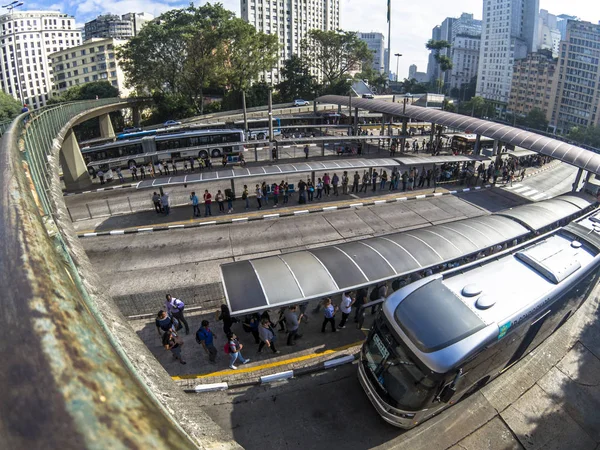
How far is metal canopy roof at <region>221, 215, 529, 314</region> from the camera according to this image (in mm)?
11422

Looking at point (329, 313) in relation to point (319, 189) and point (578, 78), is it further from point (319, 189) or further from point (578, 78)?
point (578, 78)

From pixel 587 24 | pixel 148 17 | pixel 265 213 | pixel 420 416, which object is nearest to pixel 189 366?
pixel 420 416

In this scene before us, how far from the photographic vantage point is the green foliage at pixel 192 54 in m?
54.0

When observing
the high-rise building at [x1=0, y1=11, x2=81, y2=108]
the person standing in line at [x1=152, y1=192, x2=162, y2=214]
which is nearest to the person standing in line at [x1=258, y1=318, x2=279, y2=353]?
the person standing in line at [x1=152, y1=192, x2=162, y2=214]

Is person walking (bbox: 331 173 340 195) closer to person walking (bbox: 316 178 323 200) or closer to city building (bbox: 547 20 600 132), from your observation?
person walking (bbox: 316 178 323 200)

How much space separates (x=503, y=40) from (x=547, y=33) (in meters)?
50.4

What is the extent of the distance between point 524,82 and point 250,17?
89246 millimetres

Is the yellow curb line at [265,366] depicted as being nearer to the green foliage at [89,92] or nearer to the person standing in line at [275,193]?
the person standing in line at [275,193]

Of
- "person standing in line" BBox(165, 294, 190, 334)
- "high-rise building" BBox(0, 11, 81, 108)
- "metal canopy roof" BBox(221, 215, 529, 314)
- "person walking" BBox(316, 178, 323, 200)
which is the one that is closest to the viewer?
"metal canopy roof" BBox(221, 215, 529, 314)

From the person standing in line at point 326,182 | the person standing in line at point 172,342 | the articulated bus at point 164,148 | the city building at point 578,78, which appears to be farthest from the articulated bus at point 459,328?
the city building at point 578,78

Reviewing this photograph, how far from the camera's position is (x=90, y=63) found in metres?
102

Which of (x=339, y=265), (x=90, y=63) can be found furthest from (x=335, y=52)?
(x=339, y=265)

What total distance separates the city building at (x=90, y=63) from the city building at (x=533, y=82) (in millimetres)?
116285

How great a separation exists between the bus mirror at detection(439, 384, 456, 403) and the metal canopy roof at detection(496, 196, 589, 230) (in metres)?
10.0
